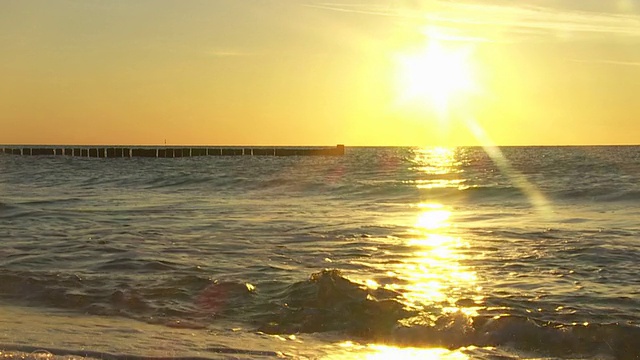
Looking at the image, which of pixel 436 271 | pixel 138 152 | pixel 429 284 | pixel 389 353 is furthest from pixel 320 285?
pixel 138 152

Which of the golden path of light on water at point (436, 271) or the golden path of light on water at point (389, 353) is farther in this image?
the golden path of light on water at point (436, 271)

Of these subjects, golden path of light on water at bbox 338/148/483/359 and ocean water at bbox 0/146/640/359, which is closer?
golden path of light on water at bbox 338/148/483/359

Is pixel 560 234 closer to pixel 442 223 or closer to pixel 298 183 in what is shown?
pixel 442 223

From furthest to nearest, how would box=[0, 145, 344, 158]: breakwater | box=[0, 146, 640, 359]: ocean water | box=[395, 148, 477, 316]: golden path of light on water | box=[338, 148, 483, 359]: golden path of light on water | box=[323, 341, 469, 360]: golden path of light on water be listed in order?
1. box=[0, 145, 344, 158]: breakwater
2. box=[395, 148, 477, 316]: golden path of light on water
3. box=[0, 146, 640, 359]: ocean water
4. box=[338, 148, 483, 359]: golden path of light on water
5. box=[323, 341, 469, 360]: golden path of light on water

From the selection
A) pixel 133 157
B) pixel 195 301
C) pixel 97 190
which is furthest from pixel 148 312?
pixel 133 157

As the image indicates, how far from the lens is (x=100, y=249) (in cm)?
1280

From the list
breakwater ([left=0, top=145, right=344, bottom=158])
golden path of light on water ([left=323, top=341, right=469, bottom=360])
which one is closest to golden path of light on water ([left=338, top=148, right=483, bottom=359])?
golden path of light on water ([left=323, top=341, right=469, bottom=360])

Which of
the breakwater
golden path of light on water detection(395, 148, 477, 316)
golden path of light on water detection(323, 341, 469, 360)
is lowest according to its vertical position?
the breakwater

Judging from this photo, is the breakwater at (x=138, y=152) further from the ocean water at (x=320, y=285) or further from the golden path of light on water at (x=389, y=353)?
the golden path of light on water at (x=389, y=353)

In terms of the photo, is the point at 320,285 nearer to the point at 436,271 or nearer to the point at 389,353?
the point at 389,353

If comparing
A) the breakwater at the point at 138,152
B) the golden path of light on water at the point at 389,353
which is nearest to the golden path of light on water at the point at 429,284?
the golden path of light on water at the point at 389,353

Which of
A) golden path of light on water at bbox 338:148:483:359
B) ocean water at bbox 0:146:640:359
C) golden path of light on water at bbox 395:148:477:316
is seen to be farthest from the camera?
golden path of light on water at bbox 395:148:477:316

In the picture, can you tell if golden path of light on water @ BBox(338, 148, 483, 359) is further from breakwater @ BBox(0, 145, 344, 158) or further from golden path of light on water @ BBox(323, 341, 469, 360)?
breakwater @ BBox(0, 145, 344, 158)

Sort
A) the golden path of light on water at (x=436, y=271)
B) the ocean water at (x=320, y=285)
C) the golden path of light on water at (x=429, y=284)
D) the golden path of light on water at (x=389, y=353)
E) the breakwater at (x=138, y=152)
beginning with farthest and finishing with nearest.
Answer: the breakwater at (x=138, y=152) < the golden path of light on water at (x=436, y=271) < the ocean water at (x=320, y=285) < the golden path of light on water at (x=429, y=284) < the golden path of light on water at (x=389, y=353)
